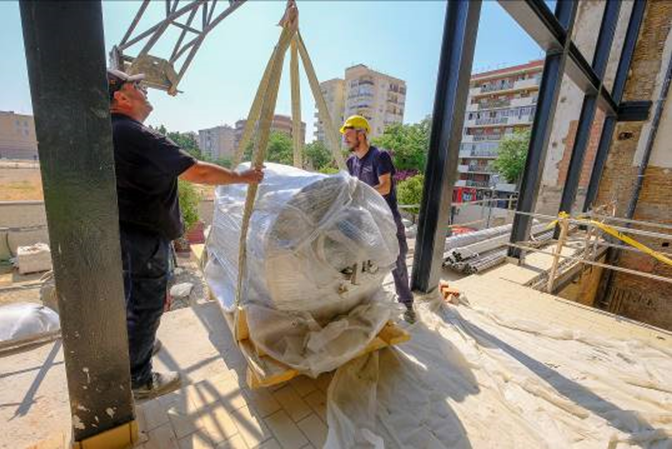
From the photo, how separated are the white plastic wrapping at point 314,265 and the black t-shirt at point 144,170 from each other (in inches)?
19.4

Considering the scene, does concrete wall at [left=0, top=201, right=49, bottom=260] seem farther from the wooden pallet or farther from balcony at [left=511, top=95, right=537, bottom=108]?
balcony at [left=511, top=95, right=537, bottom=108]

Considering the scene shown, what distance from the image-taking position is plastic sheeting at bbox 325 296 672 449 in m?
1.69

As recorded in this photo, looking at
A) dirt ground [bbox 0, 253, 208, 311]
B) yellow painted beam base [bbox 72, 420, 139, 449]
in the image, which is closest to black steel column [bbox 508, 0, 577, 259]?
yellow painted beam base [bbox 72, 420, 139, 449]

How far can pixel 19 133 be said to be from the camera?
427 centimetres

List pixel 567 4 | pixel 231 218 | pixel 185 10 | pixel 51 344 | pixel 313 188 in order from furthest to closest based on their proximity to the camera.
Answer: pixel 567 4 < pixel 185 10 < pixel 51 344 < pixel 231 218 < pixel 313 188

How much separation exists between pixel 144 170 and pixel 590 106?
8.39 metres

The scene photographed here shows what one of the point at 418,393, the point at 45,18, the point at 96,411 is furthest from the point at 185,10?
the point at 418,393

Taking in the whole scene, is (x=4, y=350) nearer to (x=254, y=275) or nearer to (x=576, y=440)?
(x=254, y=275)

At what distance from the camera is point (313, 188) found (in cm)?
167

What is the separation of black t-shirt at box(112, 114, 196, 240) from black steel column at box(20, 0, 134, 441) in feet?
1.38

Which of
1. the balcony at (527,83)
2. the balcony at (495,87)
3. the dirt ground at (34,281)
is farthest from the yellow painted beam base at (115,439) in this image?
the balcony at (495,87)

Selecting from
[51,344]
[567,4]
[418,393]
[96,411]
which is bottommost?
[51,344]

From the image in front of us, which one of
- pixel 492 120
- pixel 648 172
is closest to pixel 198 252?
pixel 648 172

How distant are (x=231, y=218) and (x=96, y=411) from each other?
1.27 metres
